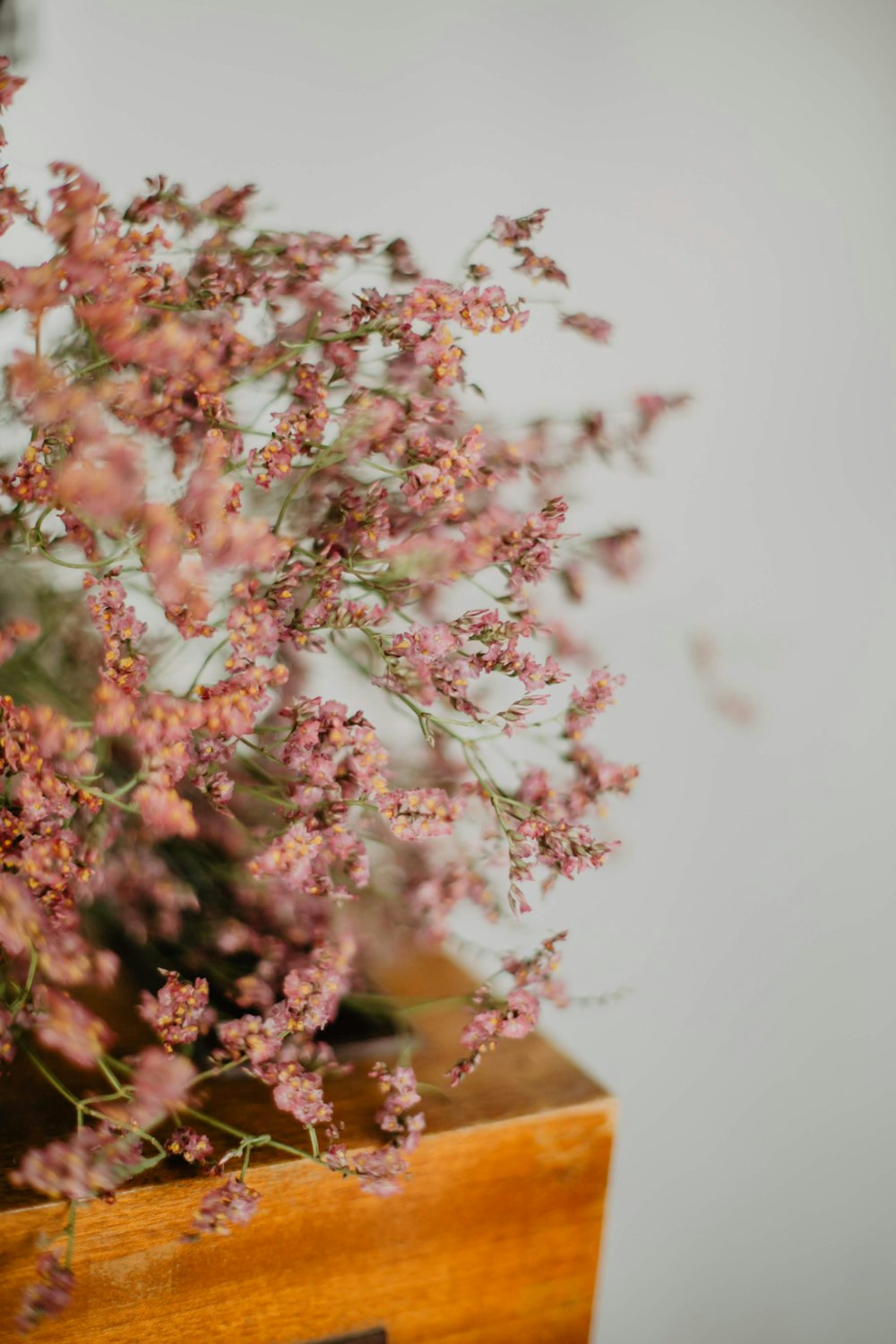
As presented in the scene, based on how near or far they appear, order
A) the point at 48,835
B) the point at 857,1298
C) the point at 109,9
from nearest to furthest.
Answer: the point at 48,835 → the point at 109,9 → the point at 857,1298

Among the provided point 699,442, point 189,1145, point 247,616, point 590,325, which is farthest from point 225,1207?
point 699,442

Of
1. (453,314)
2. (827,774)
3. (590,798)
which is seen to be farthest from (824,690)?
(453,314)

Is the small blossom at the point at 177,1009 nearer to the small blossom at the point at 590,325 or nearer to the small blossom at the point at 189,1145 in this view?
the small blossom at the point at 189,1145

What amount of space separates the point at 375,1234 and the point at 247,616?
1.32 feet

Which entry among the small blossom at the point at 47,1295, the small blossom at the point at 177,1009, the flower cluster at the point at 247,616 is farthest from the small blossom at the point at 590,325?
the small blossom at the point at 47,1295

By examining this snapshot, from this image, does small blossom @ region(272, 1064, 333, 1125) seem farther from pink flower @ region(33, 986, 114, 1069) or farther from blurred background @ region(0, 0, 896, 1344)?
blurred background @ region(0, 0, 896, 1344)

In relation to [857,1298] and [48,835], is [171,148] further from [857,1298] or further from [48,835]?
[857,1298]

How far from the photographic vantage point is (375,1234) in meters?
0.62

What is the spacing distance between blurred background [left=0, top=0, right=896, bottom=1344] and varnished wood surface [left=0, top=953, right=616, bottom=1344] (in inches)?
21.0

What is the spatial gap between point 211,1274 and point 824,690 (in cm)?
91

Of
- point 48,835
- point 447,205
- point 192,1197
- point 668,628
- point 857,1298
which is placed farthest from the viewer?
point 857,1298

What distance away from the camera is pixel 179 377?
1.60 feet

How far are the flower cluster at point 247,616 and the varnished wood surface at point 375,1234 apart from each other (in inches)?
1.1

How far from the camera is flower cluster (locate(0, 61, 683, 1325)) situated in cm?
42
